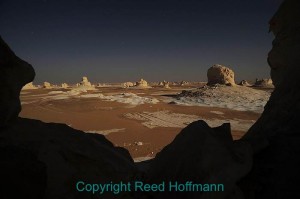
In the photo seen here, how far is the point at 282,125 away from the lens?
4512 mm

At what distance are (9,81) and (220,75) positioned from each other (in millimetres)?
37677

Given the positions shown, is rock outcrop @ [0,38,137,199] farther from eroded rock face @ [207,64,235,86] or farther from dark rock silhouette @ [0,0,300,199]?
eroded rock face @ [207,64,235,86]

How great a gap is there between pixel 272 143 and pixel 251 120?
15964 millimetres

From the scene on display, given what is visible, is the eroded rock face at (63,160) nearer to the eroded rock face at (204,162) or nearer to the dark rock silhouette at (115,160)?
the dark rock silhouette at (115,160)

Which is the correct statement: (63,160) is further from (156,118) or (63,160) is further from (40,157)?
(156,118)

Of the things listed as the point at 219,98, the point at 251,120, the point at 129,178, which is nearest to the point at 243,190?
the point at 129,178

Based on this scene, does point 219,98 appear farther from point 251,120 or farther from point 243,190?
point 243,190

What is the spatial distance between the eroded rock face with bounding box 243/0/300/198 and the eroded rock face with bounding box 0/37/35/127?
3.60 metres

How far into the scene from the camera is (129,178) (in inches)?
128

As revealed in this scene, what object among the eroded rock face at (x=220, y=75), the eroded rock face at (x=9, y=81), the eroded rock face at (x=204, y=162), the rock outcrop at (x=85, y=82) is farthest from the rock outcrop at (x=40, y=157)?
the rock outcrop at (x=85, y=82)

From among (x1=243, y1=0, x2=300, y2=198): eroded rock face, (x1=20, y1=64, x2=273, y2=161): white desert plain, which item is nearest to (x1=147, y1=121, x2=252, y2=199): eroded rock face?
(x1=243, y1=0, x2=300, y2=198): eroded rock face

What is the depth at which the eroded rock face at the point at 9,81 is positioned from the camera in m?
3.28

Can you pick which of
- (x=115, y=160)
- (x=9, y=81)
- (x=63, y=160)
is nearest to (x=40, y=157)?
(x=63, y=160)

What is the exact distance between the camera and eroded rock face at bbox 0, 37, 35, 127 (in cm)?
328
